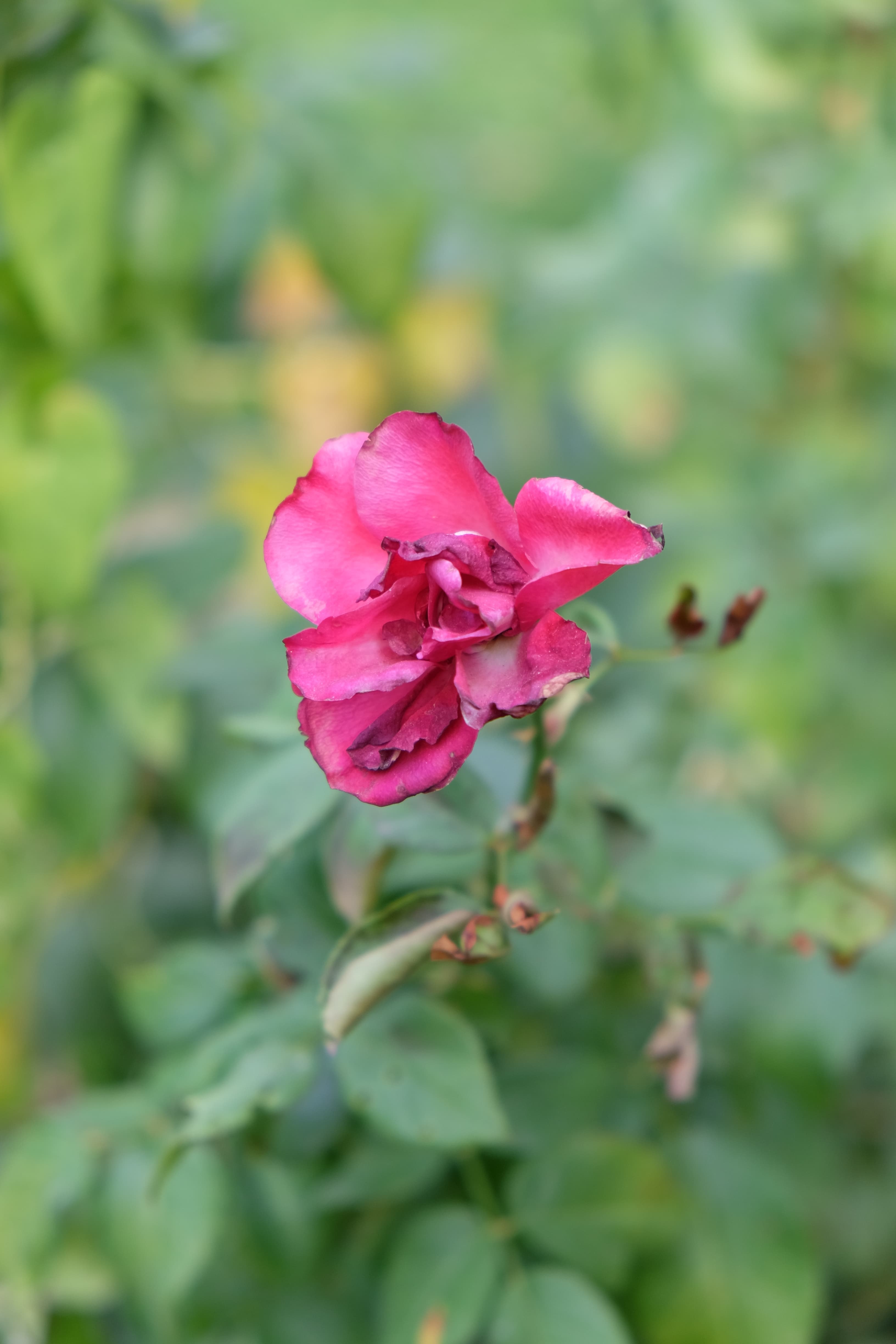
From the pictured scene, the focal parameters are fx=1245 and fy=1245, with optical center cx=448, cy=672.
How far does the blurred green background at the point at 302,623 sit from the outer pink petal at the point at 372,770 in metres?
0.09

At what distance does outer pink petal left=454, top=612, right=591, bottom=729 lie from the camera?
0.35 metres

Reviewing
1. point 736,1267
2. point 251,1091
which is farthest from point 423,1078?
point 736,1267

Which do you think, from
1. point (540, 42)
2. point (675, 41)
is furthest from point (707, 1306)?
point (540, 42)

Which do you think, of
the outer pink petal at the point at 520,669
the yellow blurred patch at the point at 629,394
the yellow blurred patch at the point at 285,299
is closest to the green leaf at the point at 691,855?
the outer pink petal at the point at 520,669

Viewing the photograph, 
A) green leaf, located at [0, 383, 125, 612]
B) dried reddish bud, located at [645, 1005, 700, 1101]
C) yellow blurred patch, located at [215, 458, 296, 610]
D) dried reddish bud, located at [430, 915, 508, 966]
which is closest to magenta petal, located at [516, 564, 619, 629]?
dried reddish bud, located at [430, 915, 508, 966]

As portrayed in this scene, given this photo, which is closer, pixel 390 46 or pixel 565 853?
pixel 565 853

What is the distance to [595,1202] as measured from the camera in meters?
0.61

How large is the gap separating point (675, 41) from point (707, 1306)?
1.03 m

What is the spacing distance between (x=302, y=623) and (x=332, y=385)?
0.78 m

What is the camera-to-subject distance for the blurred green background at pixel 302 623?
0.60m

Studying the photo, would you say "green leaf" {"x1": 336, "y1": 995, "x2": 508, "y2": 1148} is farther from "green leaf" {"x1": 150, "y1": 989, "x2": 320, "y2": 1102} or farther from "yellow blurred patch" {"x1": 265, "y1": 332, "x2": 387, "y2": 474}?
"yellow blurred patch" {"x1": 265, "y1": 332, "x2": 387, "y2": 474}

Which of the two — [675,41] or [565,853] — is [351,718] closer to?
[565,853]

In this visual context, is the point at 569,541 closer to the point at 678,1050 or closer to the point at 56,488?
the point at 678,1050

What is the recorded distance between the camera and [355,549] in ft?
Answer: 1.29
